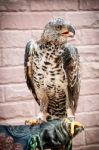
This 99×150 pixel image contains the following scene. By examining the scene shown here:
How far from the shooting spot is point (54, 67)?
3.13ft

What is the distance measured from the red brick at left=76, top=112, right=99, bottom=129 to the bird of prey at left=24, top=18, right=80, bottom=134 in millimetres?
409

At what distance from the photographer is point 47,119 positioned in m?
0.98

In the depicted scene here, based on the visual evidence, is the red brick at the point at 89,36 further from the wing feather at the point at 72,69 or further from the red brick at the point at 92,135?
the wing feather at the point at 72,69

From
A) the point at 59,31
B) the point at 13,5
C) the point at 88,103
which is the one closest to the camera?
the point at 59,31

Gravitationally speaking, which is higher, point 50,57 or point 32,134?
point 50,57

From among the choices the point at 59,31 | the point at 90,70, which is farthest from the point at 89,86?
the point at 59,31

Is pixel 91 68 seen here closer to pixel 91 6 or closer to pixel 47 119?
pixel 91 6

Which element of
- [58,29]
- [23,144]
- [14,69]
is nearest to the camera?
[23,144]

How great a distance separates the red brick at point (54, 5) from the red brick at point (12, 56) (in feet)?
0.49

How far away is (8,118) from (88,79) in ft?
1.00

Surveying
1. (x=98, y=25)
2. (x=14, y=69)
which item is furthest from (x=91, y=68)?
(x=14, y=69)

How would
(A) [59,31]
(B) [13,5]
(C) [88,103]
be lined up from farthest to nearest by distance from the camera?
1. (C) [88,103]
2. (B) [13,5]
3. (A) [59,31]

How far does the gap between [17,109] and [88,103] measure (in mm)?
253

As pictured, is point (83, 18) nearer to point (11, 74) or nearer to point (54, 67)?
point (11, 74)
